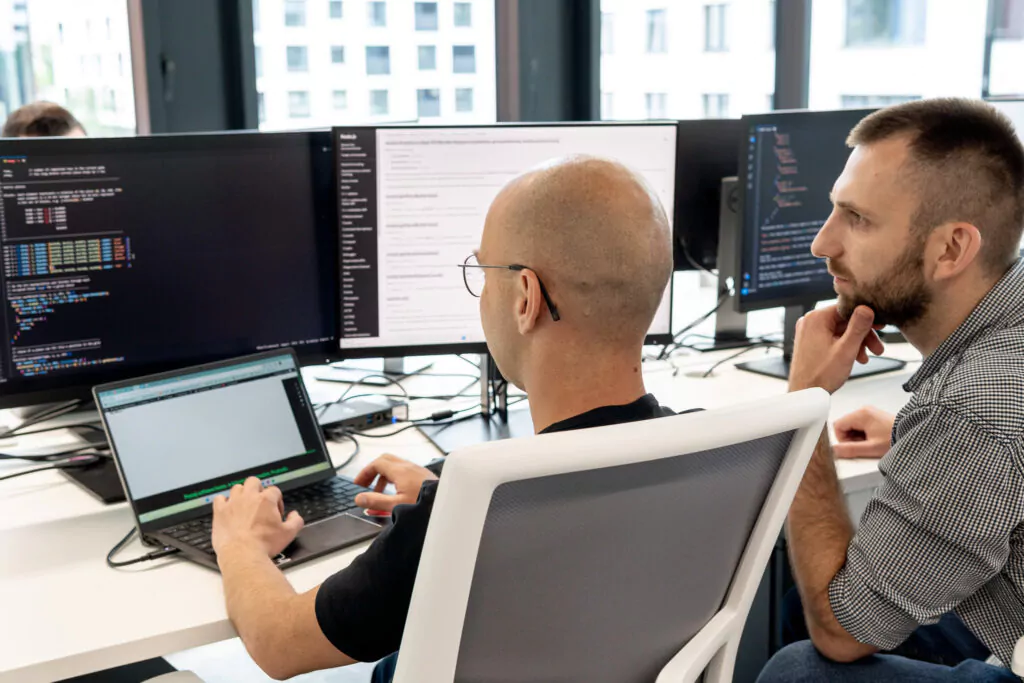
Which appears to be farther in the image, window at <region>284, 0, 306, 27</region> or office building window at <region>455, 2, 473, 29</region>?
office building window at <region>455, 2, 473, 29</region>

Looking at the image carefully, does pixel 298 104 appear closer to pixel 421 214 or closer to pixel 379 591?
pixel 421 214

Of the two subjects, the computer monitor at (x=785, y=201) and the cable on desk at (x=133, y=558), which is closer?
the cable on desk at (x=133, y=558)

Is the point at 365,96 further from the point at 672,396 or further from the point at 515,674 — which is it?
the point at 515,674

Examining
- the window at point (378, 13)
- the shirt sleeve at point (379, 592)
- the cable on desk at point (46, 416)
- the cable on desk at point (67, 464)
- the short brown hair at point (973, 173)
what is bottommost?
the cable on desk at point (67, 464)

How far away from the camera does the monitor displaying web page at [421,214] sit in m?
1.96

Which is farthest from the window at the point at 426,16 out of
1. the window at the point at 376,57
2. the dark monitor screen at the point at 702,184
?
the dark monitor screen at the point at 702,184

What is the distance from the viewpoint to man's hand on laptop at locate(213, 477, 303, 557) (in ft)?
4.75

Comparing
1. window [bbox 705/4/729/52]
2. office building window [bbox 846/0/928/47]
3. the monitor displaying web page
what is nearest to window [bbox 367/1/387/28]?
window [bbox 705/4/729/52]

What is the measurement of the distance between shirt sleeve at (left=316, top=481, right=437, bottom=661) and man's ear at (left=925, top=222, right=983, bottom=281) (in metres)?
0.84

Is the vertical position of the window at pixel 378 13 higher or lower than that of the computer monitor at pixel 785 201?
higher

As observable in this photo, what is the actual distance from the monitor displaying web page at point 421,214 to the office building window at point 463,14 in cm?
271

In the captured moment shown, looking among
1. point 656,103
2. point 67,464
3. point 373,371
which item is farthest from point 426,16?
point 67,464

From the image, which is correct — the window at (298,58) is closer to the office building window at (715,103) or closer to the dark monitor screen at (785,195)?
the office building window at (715,103)

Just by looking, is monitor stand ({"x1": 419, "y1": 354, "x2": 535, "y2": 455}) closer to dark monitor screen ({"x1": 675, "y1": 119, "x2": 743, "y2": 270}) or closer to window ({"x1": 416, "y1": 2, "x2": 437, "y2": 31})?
dark monitor screen ({"x1": 675, "y1": 119, "x2": 743, "y2": 270})
